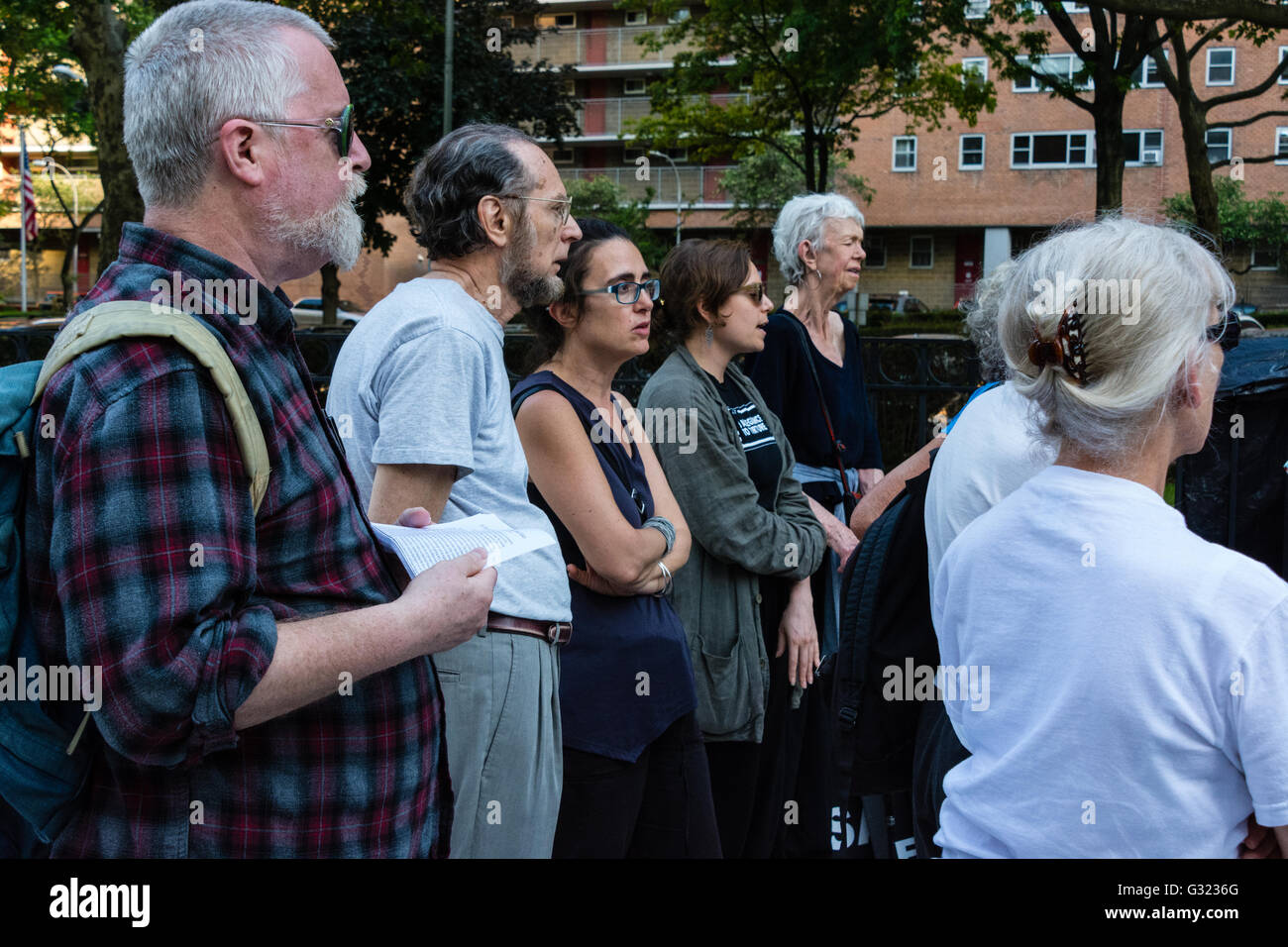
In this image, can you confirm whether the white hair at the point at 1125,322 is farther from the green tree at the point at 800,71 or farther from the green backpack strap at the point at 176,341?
the green tree at the point at 800,71

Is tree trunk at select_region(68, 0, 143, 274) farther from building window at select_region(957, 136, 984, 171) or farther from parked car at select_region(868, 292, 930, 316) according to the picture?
building window at select_region(957, 136, 984, 171)

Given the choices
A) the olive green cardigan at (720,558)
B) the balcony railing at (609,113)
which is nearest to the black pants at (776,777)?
the olive green cardigan at (720,558)

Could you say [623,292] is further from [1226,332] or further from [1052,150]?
[1052,150]

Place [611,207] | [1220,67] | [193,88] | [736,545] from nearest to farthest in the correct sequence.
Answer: [193,88] < [736,545] < [611,207] < [1220,67]

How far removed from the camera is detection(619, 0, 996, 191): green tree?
1645 cm

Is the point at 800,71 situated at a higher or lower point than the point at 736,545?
higher

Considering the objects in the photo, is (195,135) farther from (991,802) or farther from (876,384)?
(876,384)

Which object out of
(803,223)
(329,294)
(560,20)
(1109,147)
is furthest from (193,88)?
(560,20)

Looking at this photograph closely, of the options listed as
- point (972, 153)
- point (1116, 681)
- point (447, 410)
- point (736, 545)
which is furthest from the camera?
point (972, 153)

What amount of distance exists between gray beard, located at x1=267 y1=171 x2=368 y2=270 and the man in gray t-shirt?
1.23ft

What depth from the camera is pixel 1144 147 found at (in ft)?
137

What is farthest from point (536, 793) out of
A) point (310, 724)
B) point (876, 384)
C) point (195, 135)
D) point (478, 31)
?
point (478, 31)

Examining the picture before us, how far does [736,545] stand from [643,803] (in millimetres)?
851

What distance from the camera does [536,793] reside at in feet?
8.16
